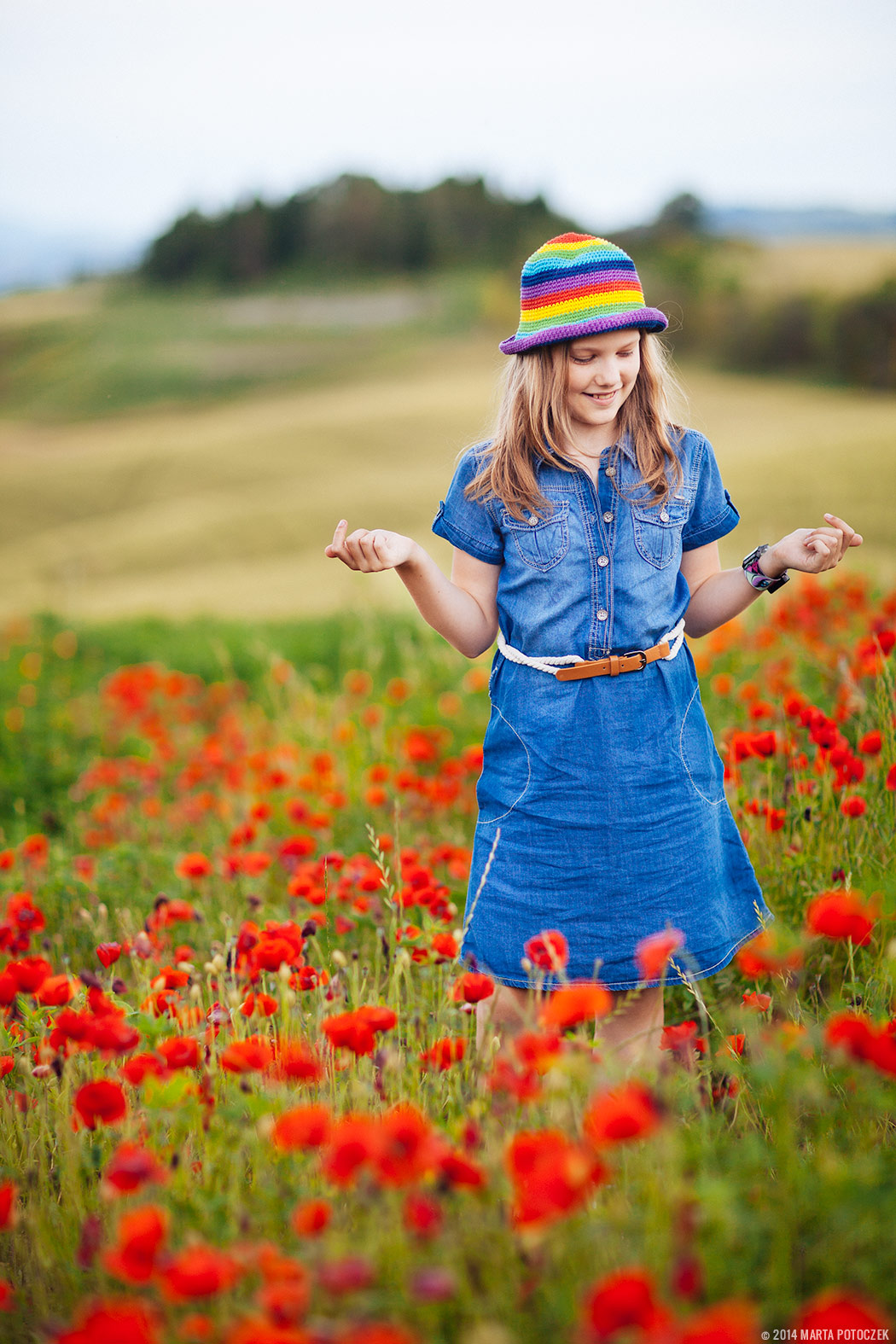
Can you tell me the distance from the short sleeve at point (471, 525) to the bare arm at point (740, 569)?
46 cm

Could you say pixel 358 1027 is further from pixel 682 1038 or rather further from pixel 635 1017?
pixel 635 1017

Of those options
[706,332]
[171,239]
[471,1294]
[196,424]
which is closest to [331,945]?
[471,1294]

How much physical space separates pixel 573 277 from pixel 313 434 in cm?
1068

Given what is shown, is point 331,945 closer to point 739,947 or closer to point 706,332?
point 739,947

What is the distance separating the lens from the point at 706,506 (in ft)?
6.68

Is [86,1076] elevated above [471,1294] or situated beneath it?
situated beneath

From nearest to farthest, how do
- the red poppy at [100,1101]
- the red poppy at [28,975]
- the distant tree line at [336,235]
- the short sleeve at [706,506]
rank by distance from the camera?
the red poppy at [100,1101]
the red poppy at [28,975]
the short sleeve at [706,506]
the distant tree line at [336,235]

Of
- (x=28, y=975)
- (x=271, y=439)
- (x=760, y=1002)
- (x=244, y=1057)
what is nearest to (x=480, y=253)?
(x=271, y=439)

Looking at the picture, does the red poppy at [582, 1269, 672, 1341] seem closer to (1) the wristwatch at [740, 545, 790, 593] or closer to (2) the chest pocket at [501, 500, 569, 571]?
(2) the chest pocket at [501, 500, 569, 571]

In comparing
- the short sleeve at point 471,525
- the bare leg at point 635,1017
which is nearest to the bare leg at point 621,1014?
the bare leg at point 635,1017

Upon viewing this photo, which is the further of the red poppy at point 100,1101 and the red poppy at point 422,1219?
the red poppy at point 100,1101

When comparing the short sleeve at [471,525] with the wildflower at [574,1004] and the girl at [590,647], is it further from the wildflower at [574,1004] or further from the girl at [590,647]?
the wildflower at [574,1004]

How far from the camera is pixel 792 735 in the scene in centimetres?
251

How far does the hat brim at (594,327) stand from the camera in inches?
69.9
